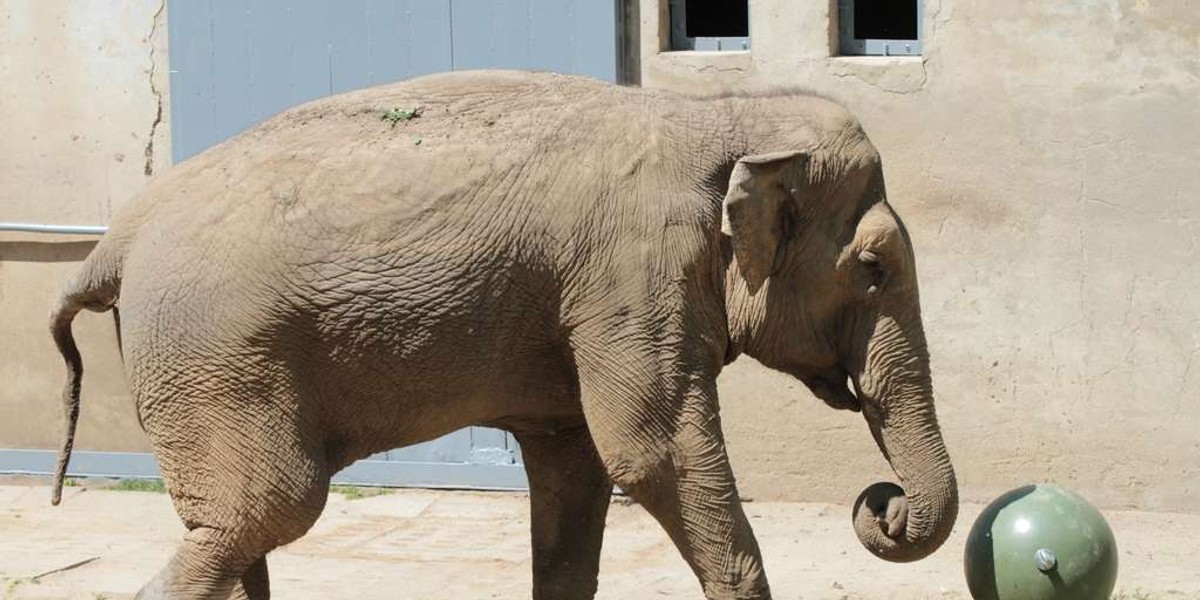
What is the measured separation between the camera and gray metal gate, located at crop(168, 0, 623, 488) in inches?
349

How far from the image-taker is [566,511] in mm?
6109

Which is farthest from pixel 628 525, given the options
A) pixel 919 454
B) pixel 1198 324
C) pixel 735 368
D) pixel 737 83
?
pixel 919 454

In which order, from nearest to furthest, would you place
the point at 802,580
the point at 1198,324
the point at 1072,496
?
the point at 1072,496 < the point at 802,580 < the point at 1198,324

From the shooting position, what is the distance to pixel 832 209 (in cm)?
545

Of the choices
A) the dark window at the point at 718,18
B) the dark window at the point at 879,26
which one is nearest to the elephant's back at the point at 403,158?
the dark window at the point at 879,26

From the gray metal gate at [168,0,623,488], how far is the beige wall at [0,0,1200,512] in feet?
1.86

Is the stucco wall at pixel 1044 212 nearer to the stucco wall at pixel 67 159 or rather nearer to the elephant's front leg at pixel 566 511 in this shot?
the stucco wall at pixel 67 159

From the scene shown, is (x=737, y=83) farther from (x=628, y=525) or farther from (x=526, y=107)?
(x=526, y=107)

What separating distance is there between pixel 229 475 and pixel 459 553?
9.79 ft

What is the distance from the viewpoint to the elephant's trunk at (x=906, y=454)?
18.0ft

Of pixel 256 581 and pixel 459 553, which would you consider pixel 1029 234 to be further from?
pixel 256 581

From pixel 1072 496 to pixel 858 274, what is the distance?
1.09 m

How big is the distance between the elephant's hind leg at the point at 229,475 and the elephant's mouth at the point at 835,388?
140 cm

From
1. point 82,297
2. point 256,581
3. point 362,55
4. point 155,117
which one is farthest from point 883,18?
point 82,297
